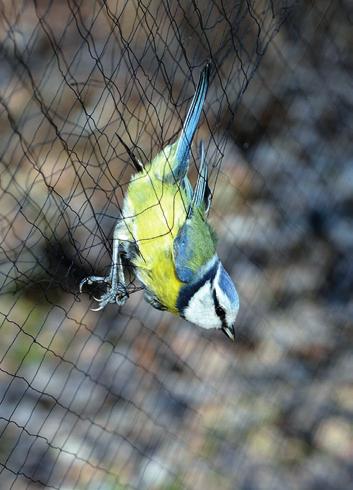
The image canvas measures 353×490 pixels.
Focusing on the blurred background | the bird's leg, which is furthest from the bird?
the blurred background

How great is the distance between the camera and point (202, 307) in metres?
1.18

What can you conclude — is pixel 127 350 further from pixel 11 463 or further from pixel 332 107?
pixel 332 107

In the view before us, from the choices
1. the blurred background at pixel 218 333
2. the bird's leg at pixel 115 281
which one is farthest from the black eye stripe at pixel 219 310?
the blurred background at pixel 218 333

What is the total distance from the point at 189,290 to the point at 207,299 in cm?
3

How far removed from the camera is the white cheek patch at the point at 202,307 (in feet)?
3.87

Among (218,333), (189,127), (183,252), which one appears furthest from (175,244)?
(218,333)

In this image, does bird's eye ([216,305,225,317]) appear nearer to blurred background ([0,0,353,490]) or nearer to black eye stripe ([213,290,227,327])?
black eye stripe ([213,290,227,327])

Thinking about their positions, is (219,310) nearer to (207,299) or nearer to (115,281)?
(207,299)

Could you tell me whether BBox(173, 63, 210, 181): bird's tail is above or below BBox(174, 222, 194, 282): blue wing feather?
above

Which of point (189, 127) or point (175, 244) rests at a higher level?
point (189, 127)

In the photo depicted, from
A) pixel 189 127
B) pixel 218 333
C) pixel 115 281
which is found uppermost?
pixel 218 333

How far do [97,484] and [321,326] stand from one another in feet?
2.26

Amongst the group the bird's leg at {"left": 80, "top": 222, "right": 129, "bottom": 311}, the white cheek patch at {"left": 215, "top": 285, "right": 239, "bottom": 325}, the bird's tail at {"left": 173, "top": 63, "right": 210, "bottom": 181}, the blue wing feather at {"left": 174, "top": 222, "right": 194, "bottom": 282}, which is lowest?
the bird's leg at {"left": 80, "top": 222, "right": 129, "bottom": 311}

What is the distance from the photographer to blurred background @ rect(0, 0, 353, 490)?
175cm
